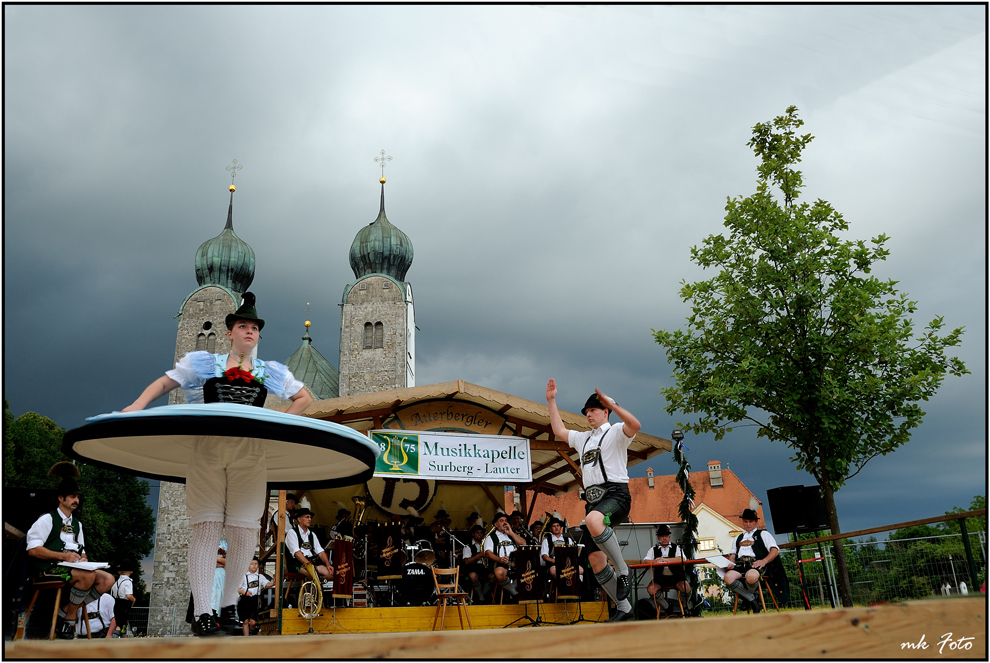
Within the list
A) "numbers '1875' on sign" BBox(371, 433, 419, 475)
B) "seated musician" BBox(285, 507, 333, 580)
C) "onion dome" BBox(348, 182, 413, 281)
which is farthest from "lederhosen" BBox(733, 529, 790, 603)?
"onion dome" BBox(348, 182, 413, 281)

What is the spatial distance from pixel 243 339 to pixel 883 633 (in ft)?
10.7

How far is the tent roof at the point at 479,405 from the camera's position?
10062 mm

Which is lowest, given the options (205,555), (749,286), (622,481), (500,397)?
(205,555)

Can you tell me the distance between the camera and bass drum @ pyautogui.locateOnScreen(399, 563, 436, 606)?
889 centimetres

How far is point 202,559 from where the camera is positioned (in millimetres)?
3355

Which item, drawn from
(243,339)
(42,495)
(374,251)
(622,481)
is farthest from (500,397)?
(374,251)

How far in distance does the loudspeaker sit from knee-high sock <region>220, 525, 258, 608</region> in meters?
7.31

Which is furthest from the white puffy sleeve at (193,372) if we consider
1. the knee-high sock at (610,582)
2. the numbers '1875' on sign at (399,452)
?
the numbers '1875' on sign at (399,452)

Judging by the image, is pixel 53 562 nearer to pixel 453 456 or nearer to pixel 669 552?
pixel 453 456

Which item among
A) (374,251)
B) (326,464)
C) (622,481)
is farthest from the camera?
(374,251)

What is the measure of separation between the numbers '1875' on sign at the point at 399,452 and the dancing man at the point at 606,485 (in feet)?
16.5

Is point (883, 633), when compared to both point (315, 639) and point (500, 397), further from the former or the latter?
point (500, 397)

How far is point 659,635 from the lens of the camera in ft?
5.81

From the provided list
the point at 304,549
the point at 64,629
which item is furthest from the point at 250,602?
the point at 64,629
